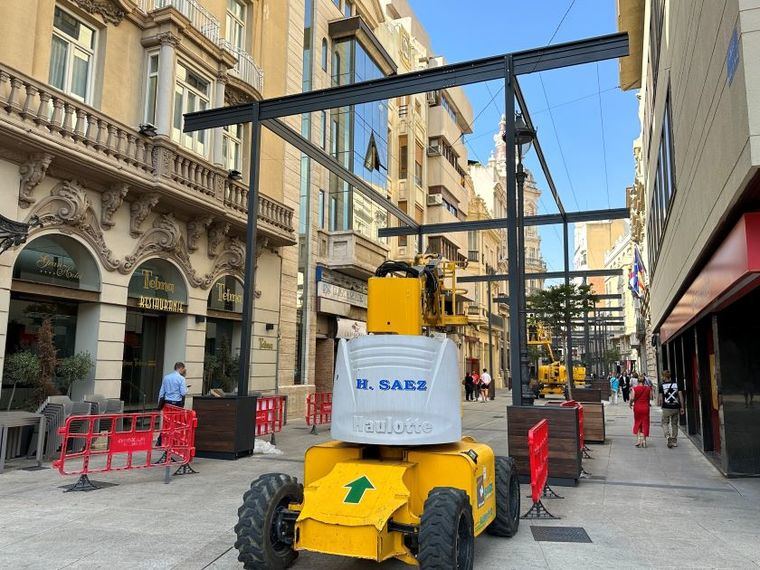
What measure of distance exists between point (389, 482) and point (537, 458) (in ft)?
9.98

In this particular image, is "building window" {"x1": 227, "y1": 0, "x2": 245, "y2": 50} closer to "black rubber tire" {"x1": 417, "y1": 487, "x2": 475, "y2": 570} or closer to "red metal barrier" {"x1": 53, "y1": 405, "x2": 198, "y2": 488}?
"red metal barrier" {"x1": 53, "y1": 405, "x2": 198, "y2": 488}

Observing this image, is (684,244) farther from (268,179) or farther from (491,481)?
(268,179)

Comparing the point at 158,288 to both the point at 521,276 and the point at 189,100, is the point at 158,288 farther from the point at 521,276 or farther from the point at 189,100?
the point at 521,276

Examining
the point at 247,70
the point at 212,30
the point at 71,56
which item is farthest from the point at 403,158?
the point at 71,56

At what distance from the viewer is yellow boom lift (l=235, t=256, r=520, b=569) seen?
14.9 ft

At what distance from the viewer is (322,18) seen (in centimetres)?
2320

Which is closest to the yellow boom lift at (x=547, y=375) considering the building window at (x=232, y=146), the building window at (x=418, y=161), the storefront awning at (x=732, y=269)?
the building window at (x=418, y=161)

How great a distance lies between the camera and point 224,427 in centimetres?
1139

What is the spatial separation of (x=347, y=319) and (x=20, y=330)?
13.5m

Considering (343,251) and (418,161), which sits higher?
(418,161)

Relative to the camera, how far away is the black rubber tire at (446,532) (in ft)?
14.1

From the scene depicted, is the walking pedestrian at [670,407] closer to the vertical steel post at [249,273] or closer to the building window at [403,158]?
the vertical steel post at [249,273]

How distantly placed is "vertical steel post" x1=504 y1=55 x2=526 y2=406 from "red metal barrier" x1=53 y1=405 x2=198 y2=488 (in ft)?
18.1

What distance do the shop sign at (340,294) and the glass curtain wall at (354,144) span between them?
2.47 metres
